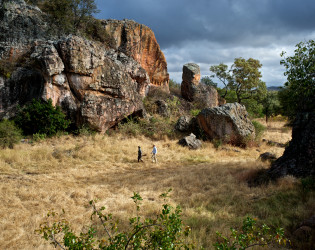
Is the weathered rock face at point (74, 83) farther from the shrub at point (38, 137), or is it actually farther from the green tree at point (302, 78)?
the green tree at point (302, 78)

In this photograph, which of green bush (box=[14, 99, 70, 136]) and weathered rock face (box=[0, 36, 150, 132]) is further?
weathered rock face (box=[0, 36, 150, 132])

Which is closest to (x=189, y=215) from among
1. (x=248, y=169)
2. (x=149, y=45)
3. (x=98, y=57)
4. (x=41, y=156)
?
(x=248, y=169)

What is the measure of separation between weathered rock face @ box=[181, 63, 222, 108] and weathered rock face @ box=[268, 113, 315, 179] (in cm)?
1914

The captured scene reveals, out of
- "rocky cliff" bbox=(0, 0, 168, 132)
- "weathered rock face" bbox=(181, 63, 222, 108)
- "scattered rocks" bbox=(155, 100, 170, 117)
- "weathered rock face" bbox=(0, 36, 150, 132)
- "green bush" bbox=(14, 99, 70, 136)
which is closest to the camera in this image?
"green bush" bbox=(14, 99, 70, 136)

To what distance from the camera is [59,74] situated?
16594 mm

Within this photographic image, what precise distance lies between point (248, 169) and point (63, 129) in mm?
13647

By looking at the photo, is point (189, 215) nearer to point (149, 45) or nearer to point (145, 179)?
point (145, 179)

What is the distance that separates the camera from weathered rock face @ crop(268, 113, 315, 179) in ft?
26.8

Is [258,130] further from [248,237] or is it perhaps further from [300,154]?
[248,237]

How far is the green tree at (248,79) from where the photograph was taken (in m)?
30.0

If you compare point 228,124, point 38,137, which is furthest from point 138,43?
point 38,137

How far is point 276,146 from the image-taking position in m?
17.7

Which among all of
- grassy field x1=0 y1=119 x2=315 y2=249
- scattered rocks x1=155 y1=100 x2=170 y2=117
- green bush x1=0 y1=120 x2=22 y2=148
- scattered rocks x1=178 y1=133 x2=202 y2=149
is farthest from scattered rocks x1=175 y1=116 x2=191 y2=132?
green bush x1=0 y1=120 x2=22 y2=148

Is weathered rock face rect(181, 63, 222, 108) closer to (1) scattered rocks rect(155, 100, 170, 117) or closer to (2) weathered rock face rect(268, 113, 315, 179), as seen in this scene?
(1) scattered rocks rect(155, 100, 170, 117)
